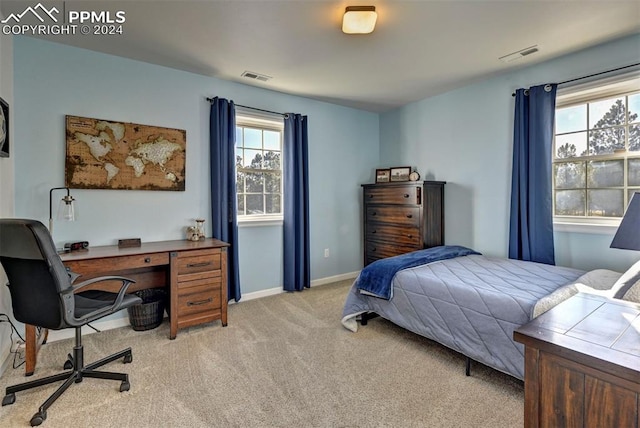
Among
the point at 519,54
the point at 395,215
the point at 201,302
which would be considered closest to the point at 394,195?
the point at 395,215

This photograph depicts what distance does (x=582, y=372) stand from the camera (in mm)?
932

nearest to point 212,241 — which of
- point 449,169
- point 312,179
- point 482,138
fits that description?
point 312,179

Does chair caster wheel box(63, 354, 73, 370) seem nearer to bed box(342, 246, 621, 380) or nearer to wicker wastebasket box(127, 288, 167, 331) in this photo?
wicker wastebasket box(127, 288, 167, 331)

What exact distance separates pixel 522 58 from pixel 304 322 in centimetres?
328

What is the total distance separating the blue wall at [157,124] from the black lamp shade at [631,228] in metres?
3.16

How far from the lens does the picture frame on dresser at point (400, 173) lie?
13.6 feet

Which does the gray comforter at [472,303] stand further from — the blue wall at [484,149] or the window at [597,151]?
the window at [597,151]

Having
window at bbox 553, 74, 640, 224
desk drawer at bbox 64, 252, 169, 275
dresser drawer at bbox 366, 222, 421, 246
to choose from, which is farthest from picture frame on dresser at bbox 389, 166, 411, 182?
desk drawer at bbox 64, 252, 169, 275

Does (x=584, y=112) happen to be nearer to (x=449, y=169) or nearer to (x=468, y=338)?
(x=449, y=169)

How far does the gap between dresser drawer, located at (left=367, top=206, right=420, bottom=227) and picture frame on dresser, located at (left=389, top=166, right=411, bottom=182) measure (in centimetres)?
48

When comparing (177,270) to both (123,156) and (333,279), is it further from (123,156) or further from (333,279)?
(333,279)

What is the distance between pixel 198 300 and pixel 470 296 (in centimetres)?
223

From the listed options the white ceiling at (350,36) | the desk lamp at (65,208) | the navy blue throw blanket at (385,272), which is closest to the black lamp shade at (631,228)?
the navy blue throw blanket at (385,272)

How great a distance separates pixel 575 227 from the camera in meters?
2.84
